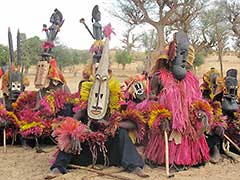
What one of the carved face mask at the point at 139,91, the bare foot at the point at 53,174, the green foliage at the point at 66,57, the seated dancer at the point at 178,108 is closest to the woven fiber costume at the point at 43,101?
the carved face mask at the point at 139,91

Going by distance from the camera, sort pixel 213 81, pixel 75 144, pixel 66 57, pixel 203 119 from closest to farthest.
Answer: pixel 75 144
pixel 203 119
pixel 213 81
pixel 66 57

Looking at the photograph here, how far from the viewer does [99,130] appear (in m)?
5.86

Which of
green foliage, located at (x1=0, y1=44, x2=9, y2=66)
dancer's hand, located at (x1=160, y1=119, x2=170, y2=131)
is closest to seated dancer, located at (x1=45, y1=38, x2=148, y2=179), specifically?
dancer's hand, located at (x1=160, y1=119, x2=170, y2=131)

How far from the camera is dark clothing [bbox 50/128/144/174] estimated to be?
Answer: 5.74 meters

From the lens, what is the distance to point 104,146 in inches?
233

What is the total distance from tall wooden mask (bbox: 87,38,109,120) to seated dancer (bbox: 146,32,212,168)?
0.65 m

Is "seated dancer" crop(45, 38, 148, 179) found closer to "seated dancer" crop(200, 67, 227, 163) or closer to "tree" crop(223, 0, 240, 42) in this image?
"seated dancer" crop(200, 67, 227, 163)

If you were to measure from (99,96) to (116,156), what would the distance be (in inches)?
34.7

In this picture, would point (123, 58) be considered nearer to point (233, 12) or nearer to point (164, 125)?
point (233, 12)

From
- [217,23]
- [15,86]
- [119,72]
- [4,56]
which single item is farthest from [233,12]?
[15,86]

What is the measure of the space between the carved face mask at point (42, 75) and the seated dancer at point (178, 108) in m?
2.18

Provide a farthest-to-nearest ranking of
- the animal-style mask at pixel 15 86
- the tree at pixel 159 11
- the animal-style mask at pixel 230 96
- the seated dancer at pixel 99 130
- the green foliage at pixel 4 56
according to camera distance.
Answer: the tree at pixel 159 11
the green foliage at pixel 4 56
the animal-style mask at pixel 15 86
the animal-style mask at pixel 230 96
the seated dancer at pixel 99 130

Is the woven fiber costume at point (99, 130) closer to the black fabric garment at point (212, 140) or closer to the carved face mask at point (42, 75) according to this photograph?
the black fabric garment at point (212, 140)

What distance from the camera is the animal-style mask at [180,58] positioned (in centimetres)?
601
